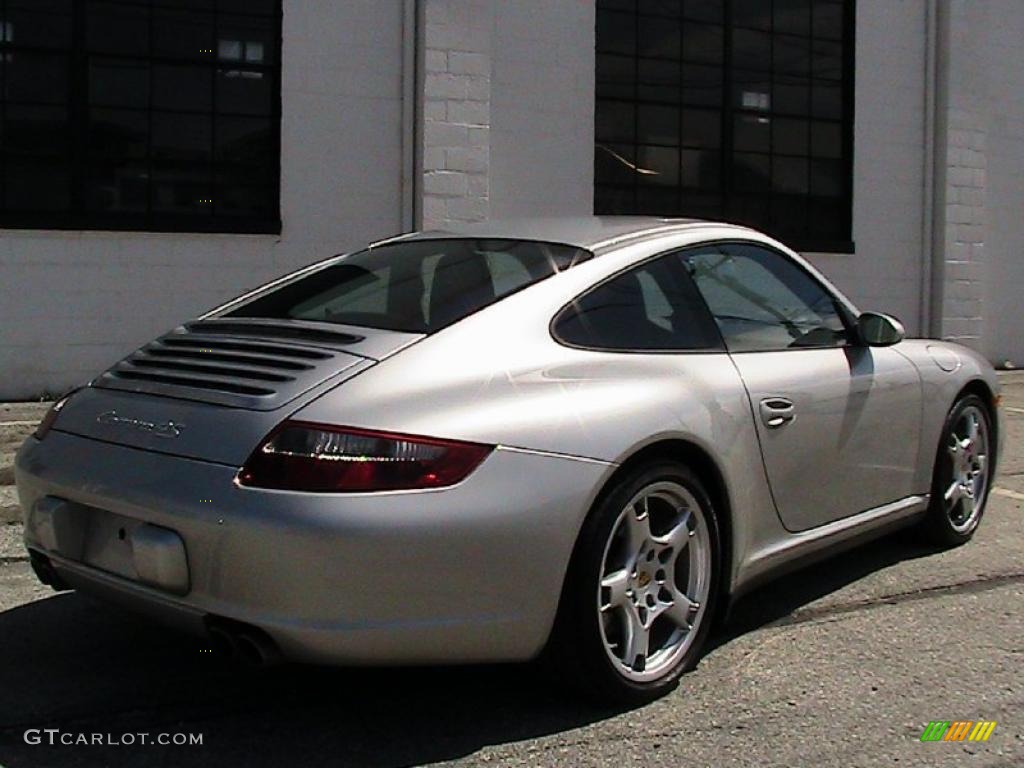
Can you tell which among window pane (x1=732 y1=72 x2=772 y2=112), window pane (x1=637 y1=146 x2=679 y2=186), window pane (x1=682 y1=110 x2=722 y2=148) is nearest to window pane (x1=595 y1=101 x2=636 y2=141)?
window pane (x1=637 y1=146 x2=679 y2=186)

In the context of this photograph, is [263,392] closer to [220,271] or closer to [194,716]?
[194,716]

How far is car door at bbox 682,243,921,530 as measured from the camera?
12.6 ft

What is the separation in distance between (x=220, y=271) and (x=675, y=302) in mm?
6729

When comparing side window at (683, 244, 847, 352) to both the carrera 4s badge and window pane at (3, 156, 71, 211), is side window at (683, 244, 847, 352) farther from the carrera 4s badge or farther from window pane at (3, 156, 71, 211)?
window pane at (3, 156, 71, 211)

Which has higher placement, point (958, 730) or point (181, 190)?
point (181, 190)

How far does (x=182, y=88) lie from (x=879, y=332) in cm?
724

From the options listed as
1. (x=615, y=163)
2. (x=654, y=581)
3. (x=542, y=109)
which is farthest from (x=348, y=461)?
(x=615, y=163)

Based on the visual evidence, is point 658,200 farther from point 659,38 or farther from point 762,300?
point 762,300

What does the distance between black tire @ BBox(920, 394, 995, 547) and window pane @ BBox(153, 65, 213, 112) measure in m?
7.14

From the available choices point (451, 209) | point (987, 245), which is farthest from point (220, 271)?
point (987, 245)

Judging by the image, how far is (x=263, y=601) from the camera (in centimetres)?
271

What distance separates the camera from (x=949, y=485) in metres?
4.96

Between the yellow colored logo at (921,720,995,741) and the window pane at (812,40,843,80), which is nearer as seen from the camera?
the yellow colored logo at (921,720,995,741)

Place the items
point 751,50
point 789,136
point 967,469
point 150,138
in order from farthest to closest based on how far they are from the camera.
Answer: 1. point 789,136
2. point 751,50
3. point 150,138
4. point 967,469
